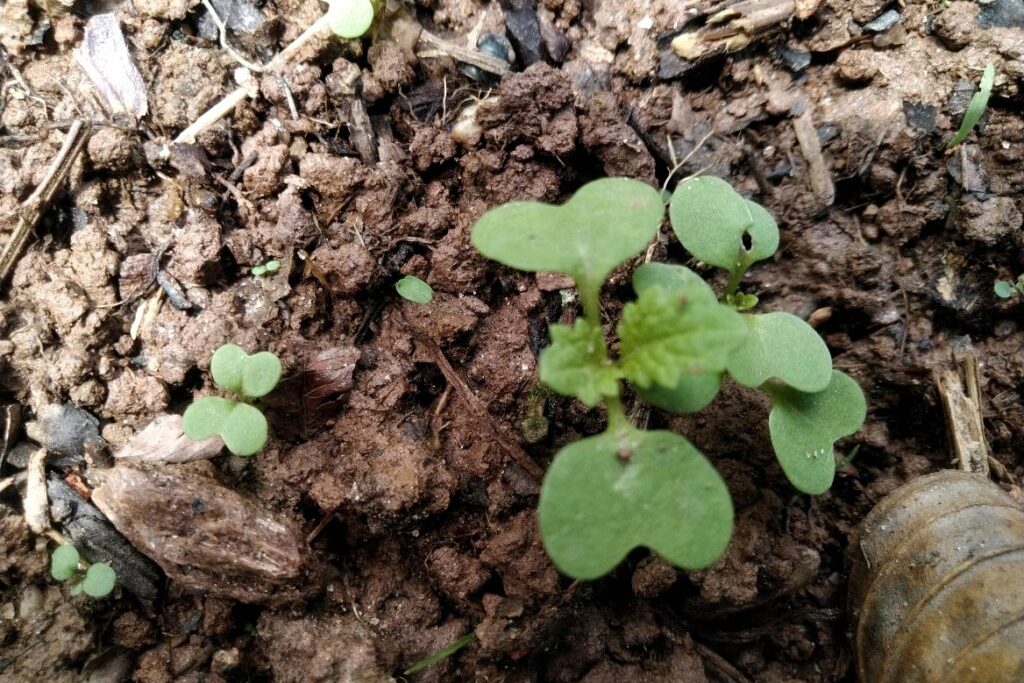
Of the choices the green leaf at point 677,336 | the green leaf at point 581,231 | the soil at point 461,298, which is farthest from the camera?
the soil at point 461,298

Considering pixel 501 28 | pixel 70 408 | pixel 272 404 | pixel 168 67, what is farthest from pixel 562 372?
pixel 168 67

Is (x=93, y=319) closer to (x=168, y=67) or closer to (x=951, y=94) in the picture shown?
(x=168, y=67)

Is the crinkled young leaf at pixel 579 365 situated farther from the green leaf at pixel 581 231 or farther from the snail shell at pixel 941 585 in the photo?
the snail shell at pixel 941 585

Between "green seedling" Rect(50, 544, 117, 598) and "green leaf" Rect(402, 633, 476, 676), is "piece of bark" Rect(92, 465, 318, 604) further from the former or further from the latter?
"green leaf" Rect(402, 633, 476, 676)

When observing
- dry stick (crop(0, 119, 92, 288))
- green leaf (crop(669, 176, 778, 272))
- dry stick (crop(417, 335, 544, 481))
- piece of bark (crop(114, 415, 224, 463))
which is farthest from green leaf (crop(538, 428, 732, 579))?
dry stick (crop(0, 119, 92, 288))

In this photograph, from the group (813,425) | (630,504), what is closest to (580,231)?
(630,504)

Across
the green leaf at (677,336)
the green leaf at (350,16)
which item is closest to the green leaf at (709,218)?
the green leaf at (677,336)

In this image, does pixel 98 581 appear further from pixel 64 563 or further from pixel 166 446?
pixel 166 446
